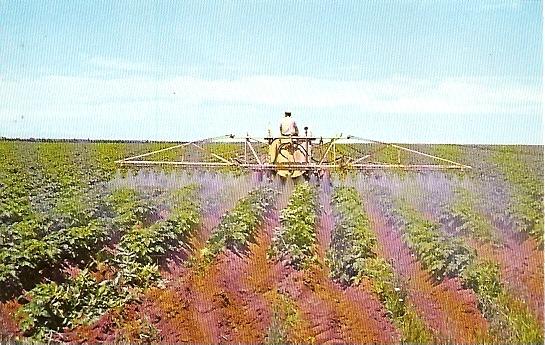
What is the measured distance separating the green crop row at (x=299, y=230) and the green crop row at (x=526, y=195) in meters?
0.62

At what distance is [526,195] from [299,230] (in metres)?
0.72

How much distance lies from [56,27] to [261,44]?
0.65m

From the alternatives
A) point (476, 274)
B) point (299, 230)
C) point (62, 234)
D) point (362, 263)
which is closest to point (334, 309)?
point (362, 263)

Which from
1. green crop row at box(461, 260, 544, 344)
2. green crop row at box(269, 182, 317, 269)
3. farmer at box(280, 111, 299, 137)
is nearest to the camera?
green crop row at box(461, 260, 544, 344)

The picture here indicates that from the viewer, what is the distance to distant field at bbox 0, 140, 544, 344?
2.38m

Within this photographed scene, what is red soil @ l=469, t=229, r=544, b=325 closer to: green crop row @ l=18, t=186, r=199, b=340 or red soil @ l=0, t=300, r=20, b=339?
green crop row @ l=18, t=186, r=199, b=340

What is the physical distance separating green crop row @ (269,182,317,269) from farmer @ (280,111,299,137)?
0.77ft

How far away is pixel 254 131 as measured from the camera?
2.47 meters

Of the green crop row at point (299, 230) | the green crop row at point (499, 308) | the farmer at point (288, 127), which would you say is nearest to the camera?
the green crop row at point (499, 308)

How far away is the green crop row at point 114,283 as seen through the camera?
7.82ft

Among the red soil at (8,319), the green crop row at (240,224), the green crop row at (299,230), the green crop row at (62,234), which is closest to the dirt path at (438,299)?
the green crop row at (299,230)

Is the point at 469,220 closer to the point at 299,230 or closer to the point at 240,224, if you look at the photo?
the point at 299,230

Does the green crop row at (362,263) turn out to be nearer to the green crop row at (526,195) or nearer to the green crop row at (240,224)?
the green crop row at (240,224)

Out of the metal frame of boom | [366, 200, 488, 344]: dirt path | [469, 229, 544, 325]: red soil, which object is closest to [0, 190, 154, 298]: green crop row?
the metal frame of boom
